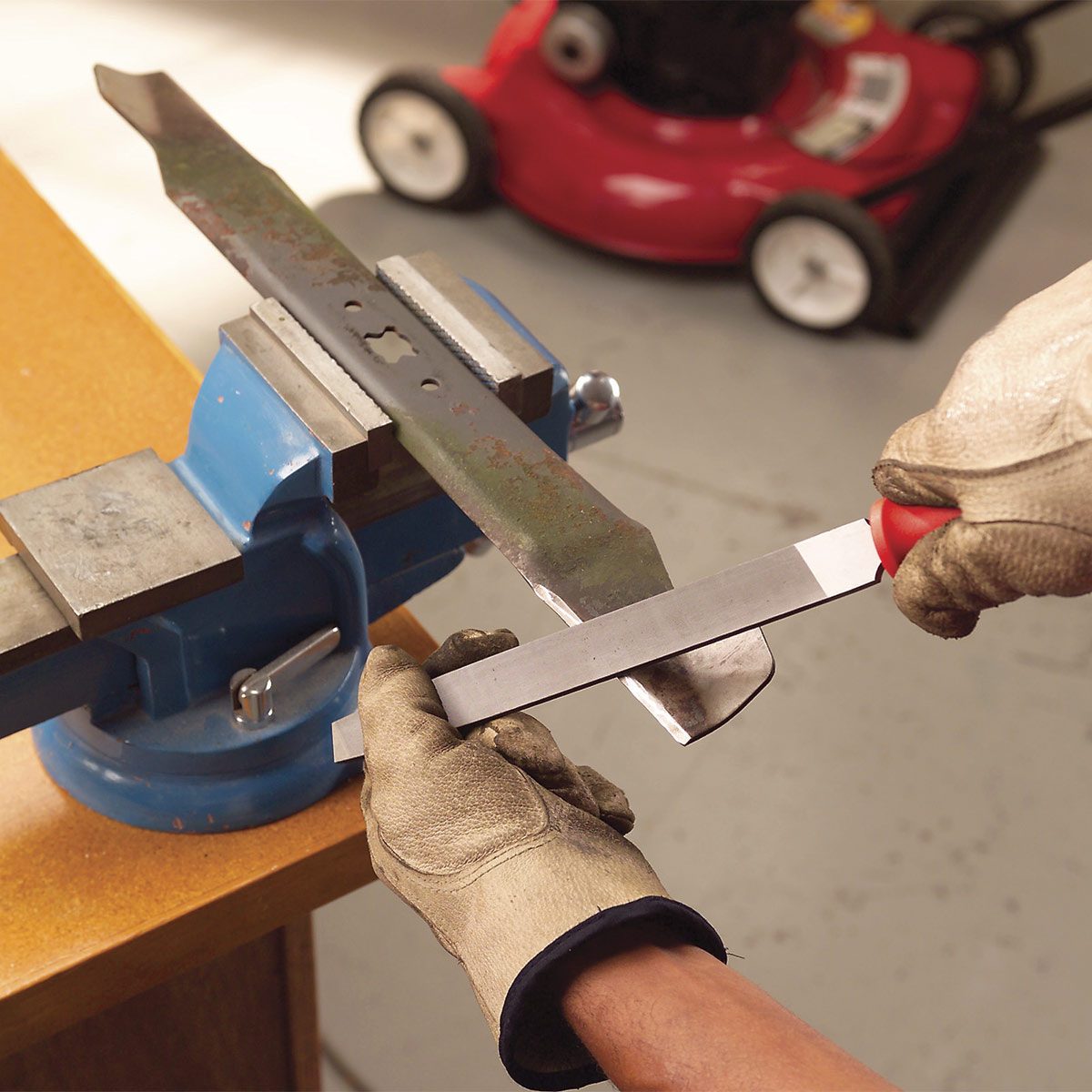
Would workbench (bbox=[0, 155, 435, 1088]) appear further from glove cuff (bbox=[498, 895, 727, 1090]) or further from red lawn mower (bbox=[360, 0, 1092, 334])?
red lawn mower (bbox=[360, 0, 1092, 334])

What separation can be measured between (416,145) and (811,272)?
843 mm

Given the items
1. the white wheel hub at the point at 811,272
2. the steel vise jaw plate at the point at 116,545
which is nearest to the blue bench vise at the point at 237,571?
the steel vise jaw plate at the point at 116,545

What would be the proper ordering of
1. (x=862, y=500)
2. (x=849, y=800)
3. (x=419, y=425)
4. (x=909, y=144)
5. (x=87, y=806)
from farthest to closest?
(x=909, y=144) → (x=862, y=500) → (x=849, y=800) → (x=87, y=806) → (x=419, y=425)

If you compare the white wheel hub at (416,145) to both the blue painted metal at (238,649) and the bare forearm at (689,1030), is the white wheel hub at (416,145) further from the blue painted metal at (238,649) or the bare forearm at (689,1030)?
the bare forearm at (689,1030)

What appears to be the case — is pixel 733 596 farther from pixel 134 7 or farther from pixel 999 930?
pixel 134 7

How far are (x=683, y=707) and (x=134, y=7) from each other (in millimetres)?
3119

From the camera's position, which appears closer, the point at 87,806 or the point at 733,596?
the point at 733,596

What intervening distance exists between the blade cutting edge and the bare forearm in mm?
157

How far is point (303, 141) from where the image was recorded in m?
2.86

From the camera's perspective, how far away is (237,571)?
792mm

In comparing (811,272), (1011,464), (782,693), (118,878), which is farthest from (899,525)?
(811,272)

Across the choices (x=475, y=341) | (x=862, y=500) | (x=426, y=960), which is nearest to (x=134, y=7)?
(x=862, y=500)

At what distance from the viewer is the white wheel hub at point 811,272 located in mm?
2312

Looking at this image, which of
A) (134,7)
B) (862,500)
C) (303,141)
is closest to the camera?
(862,500)
